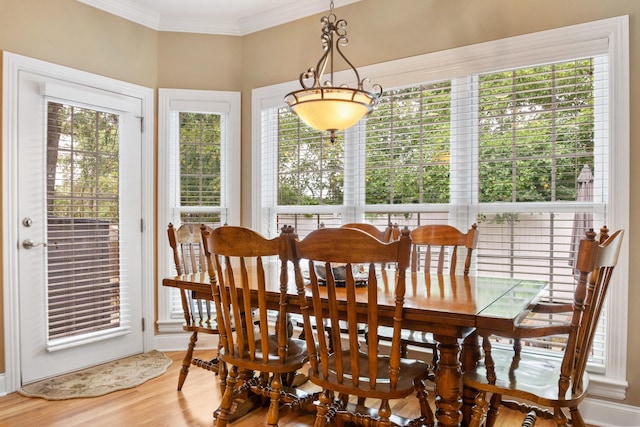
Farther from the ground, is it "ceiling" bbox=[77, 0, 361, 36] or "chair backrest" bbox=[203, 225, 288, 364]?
"ceiling" bbox=[77, 0, 361, 36]

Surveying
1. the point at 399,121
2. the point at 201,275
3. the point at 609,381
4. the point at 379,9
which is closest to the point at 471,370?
the point at 609,381

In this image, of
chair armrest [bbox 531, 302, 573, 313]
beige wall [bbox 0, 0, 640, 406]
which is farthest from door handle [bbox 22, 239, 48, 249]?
chair armrest [bbox 531, 302, 573, 313]

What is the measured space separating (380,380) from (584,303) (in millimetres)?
783

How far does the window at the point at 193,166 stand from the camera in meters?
3.73

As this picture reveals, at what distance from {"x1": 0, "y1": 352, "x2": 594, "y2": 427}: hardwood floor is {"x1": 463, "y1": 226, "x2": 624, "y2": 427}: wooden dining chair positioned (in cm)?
80

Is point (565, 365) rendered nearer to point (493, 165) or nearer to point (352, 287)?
Result: point (352, 287)

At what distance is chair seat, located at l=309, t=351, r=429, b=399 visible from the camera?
165 cm

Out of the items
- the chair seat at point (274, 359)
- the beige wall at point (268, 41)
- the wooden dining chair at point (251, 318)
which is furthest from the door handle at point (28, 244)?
the chair seat at point (274, 359)

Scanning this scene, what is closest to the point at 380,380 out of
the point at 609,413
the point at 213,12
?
the point at 609,413

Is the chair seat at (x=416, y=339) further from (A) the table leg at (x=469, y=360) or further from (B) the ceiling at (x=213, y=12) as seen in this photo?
(B) the ceiling at (x=213, y=12)

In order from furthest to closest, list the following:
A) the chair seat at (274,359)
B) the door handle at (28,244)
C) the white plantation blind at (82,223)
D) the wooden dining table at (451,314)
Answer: the white plantation blind at (82,223), the door handle at (28,244), the chair seat at (274,359), the wooden dining table at (451,314)

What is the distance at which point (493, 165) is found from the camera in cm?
283

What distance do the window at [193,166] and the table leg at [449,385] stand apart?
8.10 ft

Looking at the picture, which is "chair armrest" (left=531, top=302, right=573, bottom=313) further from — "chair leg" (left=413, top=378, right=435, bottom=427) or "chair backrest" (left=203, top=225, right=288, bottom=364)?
"chair backrest" (left=203, top=225, right=288, bottom=364)
